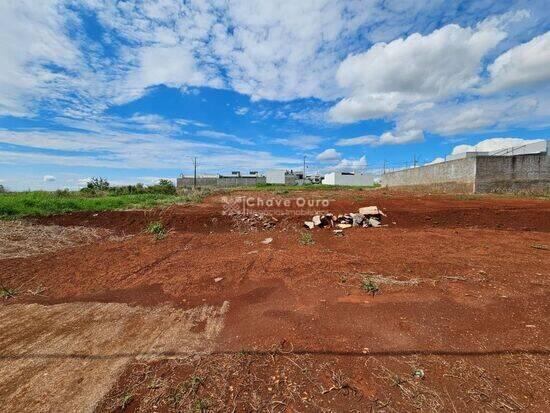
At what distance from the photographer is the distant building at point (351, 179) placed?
5253 centimetres

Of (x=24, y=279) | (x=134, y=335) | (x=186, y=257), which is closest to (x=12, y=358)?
(x=134, y=335)

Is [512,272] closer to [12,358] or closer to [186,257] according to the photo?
[186,257]

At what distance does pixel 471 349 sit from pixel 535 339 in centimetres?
72

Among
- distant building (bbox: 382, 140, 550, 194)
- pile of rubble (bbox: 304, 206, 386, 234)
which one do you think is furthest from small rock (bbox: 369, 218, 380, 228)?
distant building (bbox: 382, 140, 550, 194)

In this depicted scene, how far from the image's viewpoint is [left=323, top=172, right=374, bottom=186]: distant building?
5253cm

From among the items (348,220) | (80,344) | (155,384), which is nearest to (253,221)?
(348,220)

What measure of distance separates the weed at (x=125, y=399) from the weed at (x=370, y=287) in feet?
9.53

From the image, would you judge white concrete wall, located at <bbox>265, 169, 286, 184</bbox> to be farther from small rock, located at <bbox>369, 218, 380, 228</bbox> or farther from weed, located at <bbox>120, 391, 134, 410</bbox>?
weed, located at <bbox>120, 391, 134, 410</bbox>

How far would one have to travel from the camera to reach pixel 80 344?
9.37 ft

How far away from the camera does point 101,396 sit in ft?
7.13

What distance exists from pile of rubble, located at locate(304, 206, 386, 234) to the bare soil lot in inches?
97.2

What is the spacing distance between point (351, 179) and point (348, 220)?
46.3 metres

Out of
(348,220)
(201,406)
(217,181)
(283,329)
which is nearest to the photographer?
(201,406)

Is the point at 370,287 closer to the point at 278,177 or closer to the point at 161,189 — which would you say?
the point at 161,189
